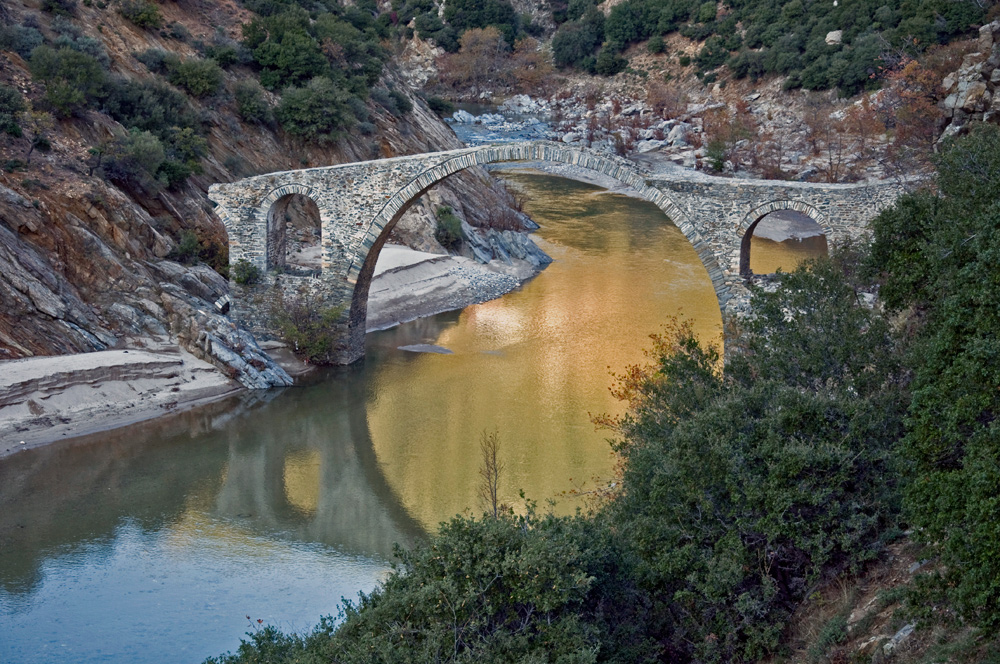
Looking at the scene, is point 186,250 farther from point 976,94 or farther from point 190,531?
point 976,94

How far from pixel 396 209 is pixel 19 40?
12265mm

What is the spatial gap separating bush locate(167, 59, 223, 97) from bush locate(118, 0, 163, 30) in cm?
222

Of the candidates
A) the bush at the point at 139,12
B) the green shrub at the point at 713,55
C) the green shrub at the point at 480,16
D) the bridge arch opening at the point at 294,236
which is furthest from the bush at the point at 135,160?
the green shrub at the point at 480,16

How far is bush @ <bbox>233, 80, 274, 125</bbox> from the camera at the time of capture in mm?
31281

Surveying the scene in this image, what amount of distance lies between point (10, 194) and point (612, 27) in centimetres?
5071

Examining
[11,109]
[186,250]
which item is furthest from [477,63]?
[11,109]

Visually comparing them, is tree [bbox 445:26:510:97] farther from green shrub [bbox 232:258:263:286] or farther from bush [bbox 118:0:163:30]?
green shrub [bbox 232:258:263:286]

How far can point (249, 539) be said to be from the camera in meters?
16.0

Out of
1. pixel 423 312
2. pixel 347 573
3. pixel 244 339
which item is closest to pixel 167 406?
pixel 244 339

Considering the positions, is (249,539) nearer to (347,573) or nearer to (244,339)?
(347,573)

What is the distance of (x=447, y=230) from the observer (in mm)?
32750

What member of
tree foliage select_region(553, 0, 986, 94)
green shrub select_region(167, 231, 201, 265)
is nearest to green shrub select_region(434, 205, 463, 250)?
green shrub select_region(167, 231, 201, 265)

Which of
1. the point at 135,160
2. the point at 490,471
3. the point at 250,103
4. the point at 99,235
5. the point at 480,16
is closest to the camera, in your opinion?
the point at 490,471

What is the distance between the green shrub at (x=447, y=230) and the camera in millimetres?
32688
